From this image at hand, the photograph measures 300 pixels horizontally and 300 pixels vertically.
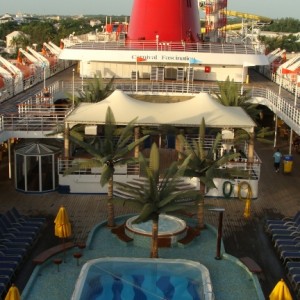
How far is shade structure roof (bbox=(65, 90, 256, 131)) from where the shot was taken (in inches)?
669

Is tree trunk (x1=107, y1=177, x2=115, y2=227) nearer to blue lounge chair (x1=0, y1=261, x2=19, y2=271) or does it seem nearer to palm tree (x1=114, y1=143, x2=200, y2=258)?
palm tree (x1=114, y1=143, x2=200, y2=258)

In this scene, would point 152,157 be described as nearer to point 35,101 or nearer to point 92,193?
point 92,193

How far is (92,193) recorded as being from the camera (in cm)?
1734

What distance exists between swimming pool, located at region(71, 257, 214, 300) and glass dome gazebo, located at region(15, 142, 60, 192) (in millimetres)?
6437

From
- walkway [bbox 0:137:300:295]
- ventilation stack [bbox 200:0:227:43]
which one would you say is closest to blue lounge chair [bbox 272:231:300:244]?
walkway [bbox 0:137:300:295]

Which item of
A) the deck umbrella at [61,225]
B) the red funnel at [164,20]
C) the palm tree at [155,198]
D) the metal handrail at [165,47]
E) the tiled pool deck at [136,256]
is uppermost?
the red funnel at [164,20]

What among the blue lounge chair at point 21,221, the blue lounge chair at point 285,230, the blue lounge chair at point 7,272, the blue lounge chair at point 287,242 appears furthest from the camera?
the blue lounge chair at point 21,221

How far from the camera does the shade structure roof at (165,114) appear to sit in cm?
1700

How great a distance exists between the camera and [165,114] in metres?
17.7

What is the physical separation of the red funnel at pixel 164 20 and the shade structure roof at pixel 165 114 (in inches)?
411

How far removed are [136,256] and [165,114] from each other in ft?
21.1

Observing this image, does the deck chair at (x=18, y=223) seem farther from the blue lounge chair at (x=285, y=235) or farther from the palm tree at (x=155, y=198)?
the blue lounge chair at (x=285, y=235)

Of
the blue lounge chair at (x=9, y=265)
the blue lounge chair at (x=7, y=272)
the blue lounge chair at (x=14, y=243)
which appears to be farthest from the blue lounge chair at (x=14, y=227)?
the blue lounge chair at (x=7, y=272)

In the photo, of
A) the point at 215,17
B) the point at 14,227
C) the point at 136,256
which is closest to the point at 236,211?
the point at 136,256
